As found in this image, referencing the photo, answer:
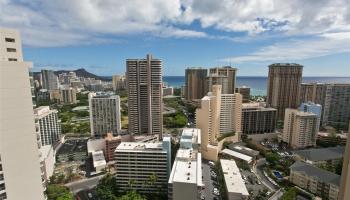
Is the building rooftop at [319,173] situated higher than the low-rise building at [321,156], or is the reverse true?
the building rooftop at [319,173]

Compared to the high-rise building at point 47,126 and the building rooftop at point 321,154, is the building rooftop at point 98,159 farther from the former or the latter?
the building rooftop at point 321,154

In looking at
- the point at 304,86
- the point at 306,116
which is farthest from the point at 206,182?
the point at 304,86

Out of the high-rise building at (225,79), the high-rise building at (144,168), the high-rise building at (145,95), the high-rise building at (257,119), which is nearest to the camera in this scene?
the high-rise building at (144,168)

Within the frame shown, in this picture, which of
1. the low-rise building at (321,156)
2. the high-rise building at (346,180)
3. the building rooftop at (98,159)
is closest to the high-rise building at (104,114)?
the building rooftop at (98,159)

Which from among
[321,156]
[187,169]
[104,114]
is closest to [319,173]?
[321,156]

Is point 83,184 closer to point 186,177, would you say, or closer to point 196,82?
point 186,177

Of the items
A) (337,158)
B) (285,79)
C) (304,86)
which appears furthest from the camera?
(304,86)

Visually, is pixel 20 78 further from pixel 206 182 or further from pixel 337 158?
pixel 337 158
